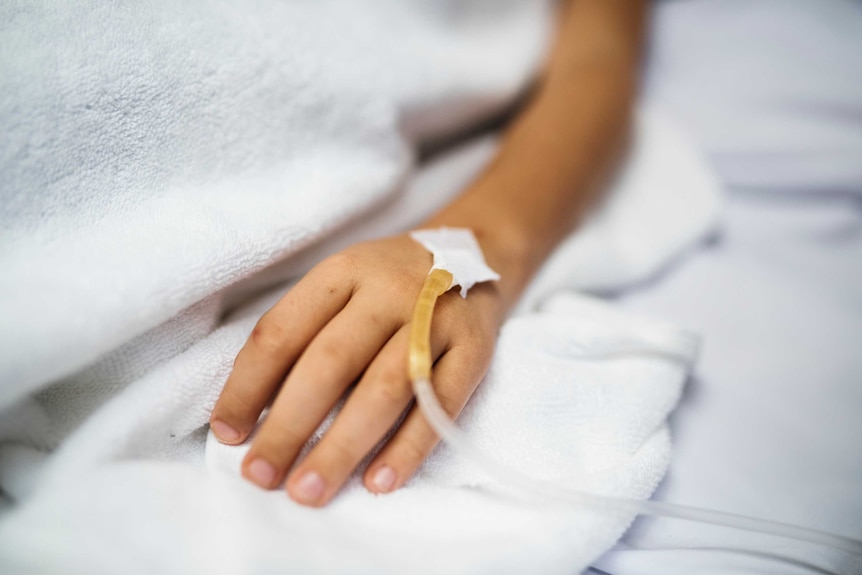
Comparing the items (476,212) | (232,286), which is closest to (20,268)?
(232,286)

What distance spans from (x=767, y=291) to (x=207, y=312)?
2.05 feet

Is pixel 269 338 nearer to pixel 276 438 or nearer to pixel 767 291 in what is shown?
pixel 276 438

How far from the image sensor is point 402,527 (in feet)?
1.38

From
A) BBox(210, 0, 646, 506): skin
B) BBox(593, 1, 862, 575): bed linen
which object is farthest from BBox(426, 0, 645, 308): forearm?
BBox(593, 1, 862, 575): bed linen

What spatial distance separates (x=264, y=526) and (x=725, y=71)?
0.87 m

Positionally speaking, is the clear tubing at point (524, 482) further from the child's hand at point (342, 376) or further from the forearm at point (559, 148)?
the forearm at point (559, 148)

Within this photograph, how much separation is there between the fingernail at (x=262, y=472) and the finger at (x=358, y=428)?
0.01 metres

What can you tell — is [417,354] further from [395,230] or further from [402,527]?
[395,230]

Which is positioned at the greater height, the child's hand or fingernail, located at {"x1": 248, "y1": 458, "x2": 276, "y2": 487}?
the child's hand

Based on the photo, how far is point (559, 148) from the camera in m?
0.74

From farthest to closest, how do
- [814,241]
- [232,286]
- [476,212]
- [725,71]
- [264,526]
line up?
[725,71] < [814,241] < [476,212] < [232,286] < [264,526]

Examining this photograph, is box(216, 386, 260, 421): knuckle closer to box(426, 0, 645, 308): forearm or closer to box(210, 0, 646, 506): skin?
box(210, 0, 646, 506): skin

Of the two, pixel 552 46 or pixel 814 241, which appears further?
pixel 552 46

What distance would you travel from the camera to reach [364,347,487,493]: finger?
0.43 meters
